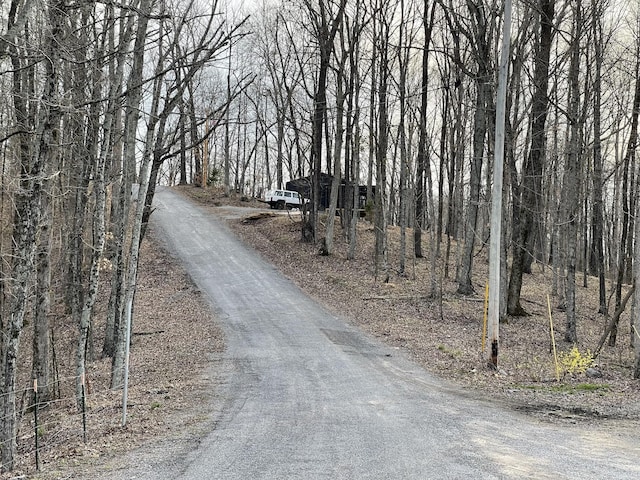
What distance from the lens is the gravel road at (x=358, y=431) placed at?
19.1 ft

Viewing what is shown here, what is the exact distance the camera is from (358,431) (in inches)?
286

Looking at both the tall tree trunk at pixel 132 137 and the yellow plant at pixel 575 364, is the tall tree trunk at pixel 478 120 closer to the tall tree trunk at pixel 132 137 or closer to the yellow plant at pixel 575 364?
the yellow plant at pixel 575 364

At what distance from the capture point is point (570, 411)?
8805 mm

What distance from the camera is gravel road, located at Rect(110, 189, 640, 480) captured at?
229 inches

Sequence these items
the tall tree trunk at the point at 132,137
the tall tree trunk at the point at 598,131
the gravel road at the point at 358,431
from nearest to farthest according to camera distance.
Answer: the gravel road at the point at 358,431, the tall tree trunk at the point at 132,137, the tall tree trunk at the point at 598,131

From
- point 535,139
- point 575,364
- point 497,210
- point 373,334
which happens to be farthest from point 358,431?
point 535,139

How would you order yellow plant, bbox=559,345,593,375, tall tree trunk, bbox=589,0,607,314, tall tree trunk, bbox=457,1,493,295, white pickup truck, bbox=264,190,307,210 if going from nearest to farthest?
yellow plant, bbox=559,345,593,375 < tall tree trunk, bbox=457,1,493,295 < tall tree trunk, bbox=589,0,607,314 < white pickup truck, bbox=264,190,307,210

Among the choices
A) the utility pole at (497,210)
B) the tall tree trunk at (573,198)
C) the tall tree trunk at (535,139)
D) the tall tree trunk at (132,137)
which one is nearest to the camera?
the tall tree trunk at (132,137)

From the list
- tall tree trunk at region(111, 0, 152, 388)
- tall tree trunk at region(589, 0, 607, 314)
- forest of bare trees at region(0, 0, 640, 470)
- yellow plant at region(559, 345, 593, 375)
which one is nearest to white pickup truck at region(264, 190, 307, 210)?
forest of bare trees at region(0, 0, 640, 470)

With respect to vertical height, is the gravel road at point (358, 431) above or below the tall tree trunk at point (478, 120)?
below

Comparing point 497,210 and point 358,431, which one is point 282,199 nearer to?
point 497,210

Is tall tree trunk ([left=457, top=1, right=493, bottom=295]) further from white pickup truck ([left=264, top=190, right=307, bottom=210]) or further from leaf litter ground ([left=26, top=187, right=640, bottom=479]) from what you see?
white pickup truck ([left=264, top=190, right=307, bottom=210])

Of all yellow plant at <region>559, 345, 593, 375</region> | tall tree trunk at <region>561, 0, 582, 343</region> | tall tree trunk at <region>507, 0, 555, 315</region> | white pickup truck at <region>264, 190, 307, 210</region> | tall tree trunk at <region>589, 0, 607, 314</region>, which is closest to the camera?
yellow plant at <region>559, 345, 593, 375</region>

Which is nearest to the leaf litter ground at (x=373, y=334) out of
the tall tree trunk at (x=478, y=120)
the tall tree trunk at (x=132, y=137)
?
the tall tree trunk at (x=132, y=137)
